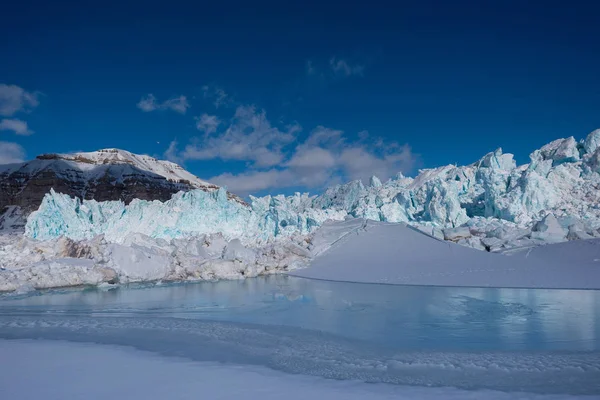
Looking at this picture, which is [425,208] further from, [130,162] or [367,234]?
[130,162]

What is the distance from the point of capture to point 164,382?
3273 mm

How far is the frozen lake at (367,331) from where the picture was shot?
3.59 meters

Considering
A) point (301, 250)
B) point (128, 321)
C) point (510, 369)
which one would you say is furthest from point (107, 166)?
point (510, 369)

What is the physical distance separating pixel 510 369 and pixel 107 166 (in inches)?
2690

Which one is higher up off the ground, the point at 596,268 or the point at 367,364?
the point at 596,268

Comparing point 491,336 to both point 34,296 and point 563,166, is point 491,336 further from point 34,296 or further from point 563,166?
point 563,166

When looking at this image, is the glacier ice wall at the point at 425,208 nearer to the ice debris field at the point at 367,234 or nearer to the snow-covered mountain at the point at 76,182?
the ice debris field at the point at 367,234

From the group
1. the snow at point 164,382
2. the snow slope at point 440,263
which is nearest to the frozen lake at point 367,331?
the snow at point 164,382

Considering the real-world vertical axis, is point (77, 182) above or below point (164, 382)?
above

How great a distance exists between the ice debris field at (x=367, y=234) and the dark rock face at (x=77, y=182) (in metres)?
29.2

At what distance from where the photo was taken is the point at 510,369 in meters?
3.58

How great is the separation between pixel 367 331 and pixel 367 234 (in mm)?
9257

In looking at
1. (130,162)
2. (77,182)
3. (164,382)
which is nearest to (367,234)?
(164,382)

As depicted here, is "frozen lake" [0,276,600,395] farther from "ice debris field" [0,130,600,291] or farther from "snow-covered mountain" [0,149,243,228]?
"snow-covered mountain" [0,149,243,228]
